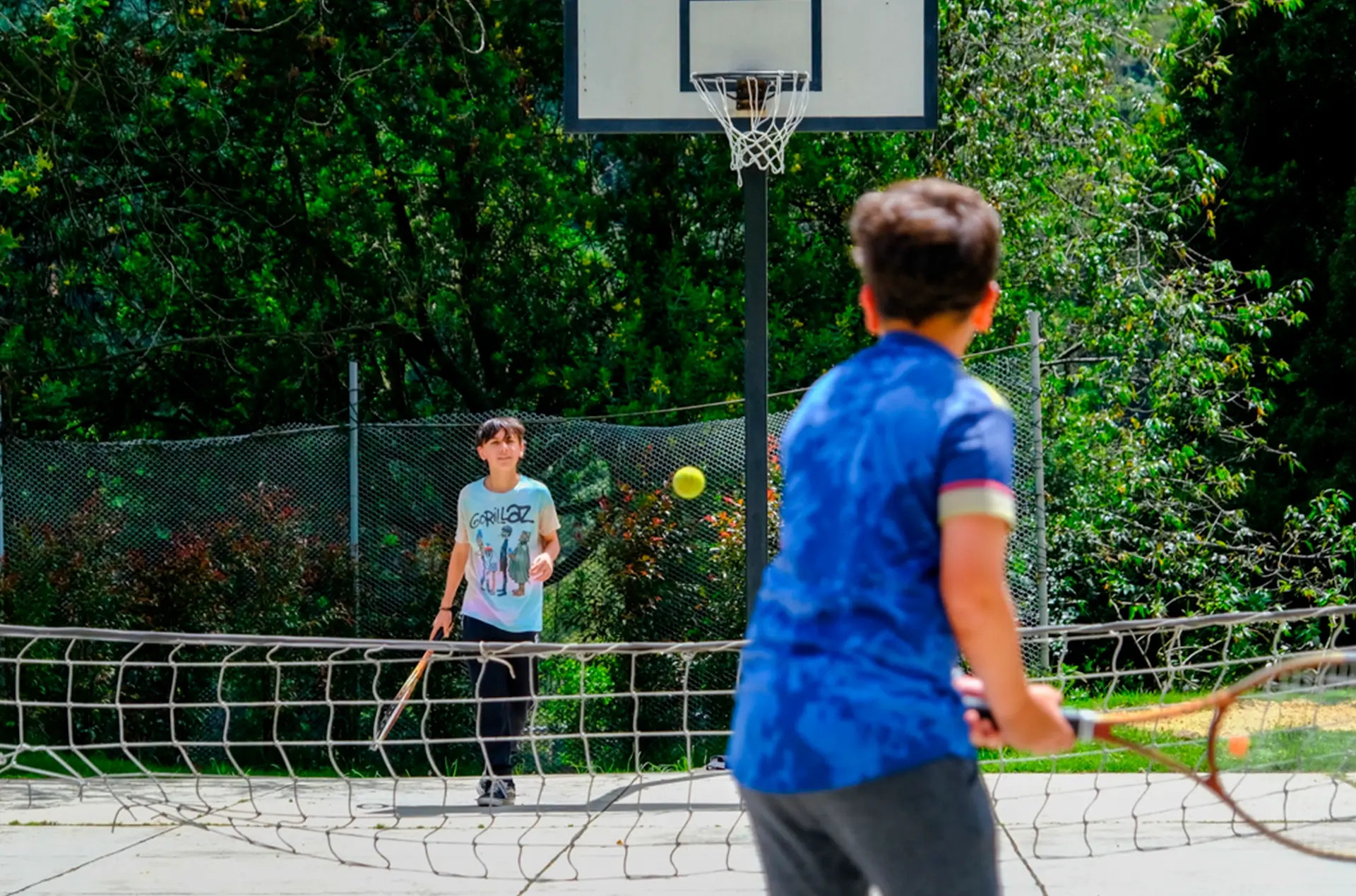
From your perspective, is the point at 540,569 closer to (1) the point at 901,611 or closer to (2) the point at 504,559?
(2) the point at 504,559

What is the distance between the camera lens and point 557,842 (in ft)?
20.3

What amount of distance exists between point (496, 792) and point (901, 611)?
16.0 feet

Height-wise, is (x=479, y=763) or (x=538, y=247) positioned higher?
(x=538, y=247)

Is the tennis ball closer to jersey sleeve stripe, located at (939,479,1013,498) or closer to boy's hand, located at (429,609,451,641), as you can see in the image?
boy's hand, located at (429,609,451,641)

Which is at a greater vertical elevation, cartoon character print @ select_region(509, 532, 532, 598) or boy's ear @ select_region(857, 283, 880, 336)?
boy's ear @ select_region(857, 283, 880, 336)

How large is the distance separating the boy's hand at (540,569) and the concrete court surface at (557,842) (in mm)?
928

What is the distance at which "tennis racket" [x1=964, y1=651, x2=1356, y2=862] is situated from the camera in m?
2.50

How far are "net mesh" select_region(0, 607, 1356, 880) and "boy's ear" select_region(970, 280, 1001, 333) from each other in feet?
6.61

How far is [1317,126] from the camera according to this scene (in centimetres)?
1544

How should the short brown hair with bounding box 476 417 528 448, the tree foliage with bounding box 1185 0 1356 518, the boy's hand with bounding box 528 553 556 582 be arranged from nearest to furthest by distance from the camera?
the boy's hand with bounding box 528 553 556 582 < the short brown hair with bounding box 476 417 528 448 < the tree foliage with bounding box 1185 0 1356 518

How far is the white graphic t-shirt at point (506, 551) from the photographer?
6.95m

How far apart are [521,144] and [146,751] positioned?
16.0ft

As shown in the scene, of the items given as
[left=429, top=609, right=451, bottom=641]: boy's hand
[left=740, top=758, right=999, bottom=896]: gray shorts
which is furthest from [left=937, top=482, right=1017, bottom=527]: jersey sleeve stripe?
[left=429, top=609, right=451, bottom=641]: boy's hand

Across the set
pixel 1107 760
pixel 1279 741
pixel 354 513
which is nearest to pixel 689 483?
pixel 354 513
